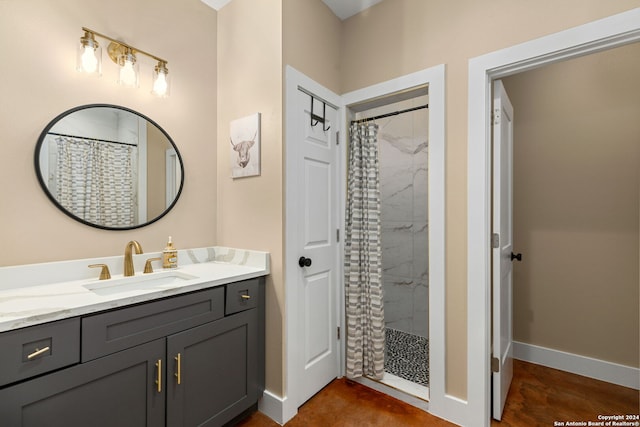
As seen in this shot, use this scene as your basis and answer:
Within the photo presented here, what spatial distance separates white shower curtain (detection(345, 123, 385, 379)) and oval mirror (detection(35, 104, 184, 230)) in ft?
3.93

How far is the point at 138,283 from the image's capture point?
63.1 inches

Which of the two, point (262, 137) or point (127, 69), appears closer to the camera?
point (127, 69)

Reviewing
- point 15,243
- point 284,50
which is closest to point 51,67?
point 15,243

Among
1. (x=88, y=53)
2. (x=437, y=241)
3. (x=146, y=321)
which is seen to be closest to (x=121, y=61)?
(x=88, y=53)

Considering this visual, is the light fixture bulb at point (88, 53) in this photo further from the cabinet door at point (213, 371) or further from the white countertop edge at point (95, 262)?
the cabinet door at point (213, 371)

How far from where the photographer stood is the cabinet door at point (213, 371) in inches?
53.4

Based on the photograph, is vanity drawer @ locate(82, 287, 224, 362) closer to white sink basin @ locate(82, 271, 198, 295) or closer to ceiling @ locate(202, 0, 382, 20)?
white sink basin @ locate(82, 271, 198, 295)

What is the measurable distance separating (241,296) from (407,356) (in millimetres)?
1646

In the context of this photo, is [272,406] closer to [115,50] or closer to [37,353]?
[37,353]

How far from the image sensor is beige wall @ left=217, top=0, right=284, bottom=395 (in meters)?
1.76

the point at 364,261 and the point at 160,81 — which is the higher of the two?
the point at 160,81

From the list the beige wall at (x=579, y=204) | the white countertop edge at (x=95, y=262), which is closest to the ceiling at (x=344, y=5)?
the beige wall at (x=579, y=204)

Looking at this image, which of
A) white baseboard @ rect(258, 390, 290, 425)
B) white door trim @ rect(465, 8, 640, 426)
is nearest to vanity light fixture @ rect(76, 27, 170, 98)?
white door trim @ rect(465, 8, 640, 426)

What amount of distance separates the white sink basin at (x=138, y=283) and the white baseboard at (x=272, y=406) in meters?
0.85
